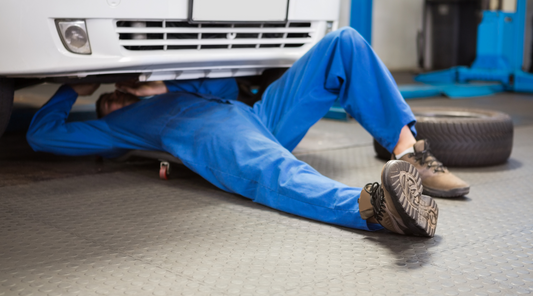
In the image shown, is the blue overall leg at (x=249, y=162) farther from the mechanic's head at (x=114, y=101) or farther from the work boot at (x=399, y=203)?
the mechanic's head at (x=114, y=101)

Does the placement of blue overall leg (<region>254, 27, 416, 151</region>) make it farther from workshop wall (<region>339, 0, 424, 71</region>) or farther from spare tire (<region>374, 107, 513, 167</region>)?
workshop wall (<region>339, 0, 424, 71</region>)

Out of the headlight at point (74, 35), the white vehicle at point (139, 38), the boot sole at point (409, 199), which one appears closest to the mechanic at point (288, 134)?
the boot sole at point (409, 199)

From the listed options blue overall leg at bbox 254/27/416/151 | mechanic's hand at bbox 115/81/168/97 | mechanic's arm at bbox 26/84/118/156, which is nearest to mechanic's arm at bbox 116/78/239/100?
mechanic's hand at bbox 115/81/168/97

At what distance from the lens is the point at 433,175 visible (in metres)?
1.81

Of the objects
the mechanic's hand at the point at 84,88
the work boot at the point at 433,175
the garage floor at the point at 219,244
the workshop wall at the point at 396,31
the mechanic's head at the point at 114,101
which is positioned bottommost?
the garage floor at the point at 219,244

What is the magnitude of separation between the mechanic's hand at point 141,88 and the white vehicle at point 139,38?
281 millimetres

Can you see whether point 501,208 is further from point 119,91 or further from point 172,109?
point 119,91

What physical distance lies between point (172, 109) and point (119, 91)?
17.4 inches

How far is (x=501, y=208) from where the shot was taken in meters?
1.71

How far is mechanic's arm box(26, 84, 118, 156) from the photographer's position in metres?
2.08

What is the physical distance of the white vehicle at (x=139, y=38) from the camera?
5.47ft

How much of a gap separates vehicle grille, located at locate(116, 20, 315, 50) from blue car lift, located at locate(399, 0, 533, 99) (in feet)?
11.7

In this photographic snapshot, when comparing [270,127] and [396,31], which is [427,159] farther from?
[396,31]

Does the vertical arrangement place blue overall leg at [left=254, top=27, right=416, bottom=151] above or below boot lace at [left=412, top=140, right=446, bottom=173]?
above
